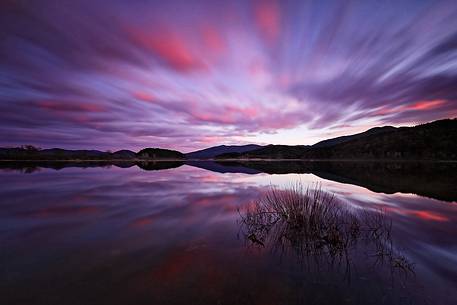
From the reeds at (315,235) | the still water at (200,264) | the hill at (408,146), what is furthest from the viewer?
the hill at (408,146)

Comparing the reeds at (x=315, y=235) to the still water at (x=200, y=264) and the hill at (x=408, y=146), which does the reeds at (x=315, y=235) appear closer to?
the still water at (x=200, y=264)

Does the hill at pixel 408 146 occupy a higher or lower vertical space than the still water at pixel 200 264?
higher

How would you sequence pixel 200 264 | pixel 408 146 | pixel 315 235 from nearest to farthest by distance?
pixel 200 264 < pixel 315 235 < pixel 408 146

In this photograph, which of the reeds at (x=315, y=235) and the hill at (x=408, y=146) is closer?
the reeds at (x=315, y=235)

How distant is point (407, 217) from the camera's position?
406 inches

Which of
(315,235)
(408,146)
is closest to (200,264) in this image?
(315,235)

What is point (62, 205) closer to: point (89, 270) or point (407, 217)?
point (89, 270)

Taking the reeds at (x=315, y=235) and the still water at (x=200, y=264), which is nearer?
the still water at (x=200, y=264)

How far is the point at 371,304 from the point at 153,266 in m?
4.71

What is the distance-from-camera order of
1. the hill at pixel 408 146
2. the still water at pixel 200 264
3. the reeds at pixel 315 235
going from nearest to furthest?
the still water at pixel 200 264, the reeds at pixel 315 235, the hill at pixel 408 146

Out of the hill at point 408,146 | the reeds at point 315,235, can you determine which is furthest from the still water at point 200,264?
the hill at point 408,146

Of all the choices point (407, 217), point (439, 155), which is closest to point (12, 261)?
point (407, 217)

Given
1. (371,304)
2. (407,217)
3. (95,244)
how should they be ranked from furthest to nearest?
(407,217) < (95,244) < (371,304)

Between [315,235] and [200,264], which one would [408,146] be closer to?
[315,235]
